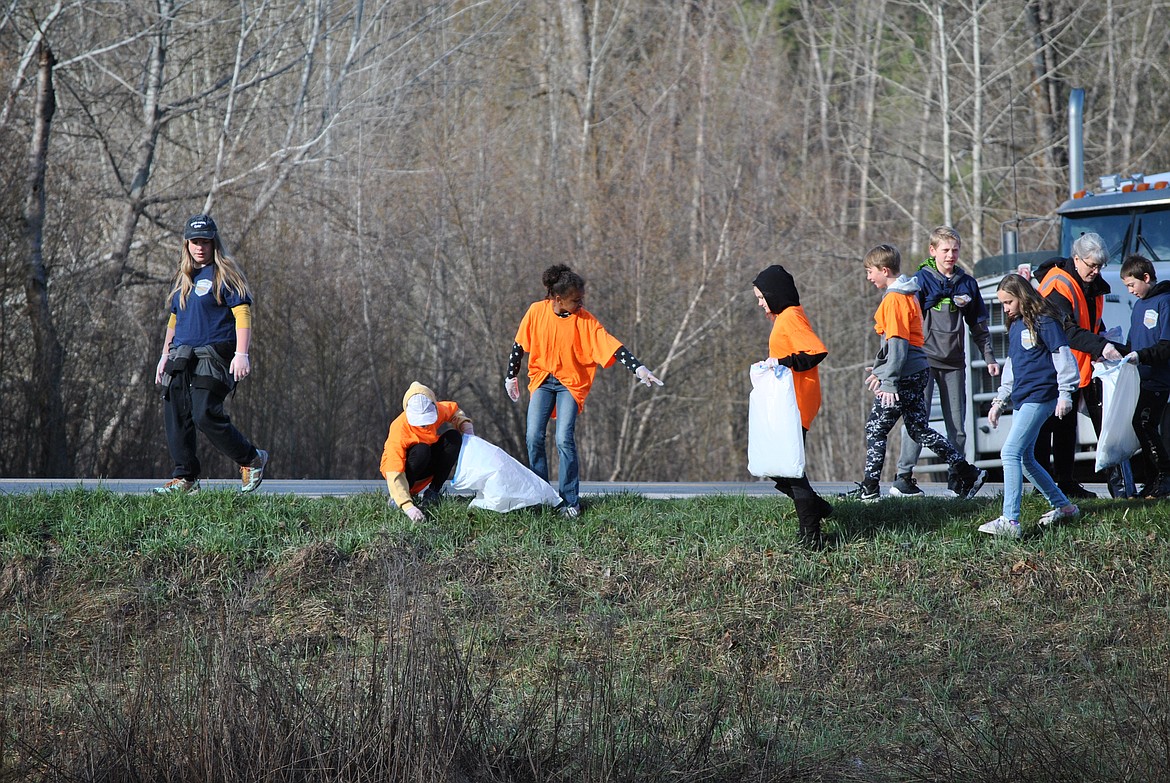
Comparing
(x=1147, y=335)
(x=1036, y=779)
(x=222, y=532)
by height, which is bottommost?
(x=1036, y=779)

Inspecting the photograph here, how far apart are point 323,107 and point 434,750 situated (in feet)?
48.5

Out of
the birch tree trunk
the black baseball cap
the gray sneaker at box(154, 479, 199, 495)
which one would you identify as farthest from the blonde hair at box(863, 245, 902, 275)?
the birch tree trunk

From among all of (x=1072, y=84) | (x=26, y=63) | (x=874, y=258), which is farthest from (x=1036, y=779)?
(x=1072, y=84)

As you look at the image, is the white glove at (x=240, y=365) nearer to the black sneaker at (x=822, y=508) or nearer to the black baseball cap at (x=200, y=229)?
the black baseball cap at (x=200, y=229)

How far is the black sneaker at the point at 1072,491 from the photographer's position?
9336mm

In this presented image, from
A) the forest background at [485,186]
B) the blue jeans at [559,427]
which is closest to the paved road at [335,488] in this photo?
the blue jeans at [559,427]

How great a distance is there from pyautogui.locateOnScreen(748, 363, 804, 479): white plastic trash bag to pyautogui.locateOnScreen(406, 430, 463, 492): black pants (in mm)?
1941

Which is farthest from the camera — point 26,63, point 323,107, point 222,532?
point 323,107

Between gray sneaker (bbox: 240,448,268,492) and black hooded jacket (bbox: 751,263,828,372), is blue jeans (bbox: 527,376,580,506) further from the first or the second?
gray sneaker (bbox: 240,448,268,492)

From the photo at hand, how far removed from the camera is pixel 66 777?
5.42 meters

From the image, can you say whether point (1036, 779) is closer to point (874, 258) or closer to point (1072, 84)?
point (874, 258)

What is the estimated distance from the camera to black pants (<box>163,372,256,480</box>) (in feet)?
29.0

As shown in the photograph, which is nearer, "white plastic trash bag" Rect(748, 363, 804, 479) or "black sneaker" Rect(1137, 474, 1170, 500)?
"white plastic trash bag" Rect(748, 363, 804, 479)

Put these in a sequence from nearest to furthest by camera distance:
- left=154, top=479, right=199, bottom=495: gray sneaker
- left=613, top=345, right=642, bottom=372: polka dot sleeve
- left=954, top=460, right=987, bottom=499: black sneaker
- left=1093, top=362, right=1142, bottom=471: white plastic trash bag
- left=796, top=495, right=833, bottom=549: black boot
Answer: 1. left=796, top=495, right=833, bottom=549: black boot
2. left=613, top=345, right=642, bottom=372: polka dot sleeve
3. left=1093, top=362, right=1142, bottom=471: white plastic trash bag
4. left=154, top=479, right=199, bottom=495: gray sneaker
5. left=954, top=460, right=987, bottom=499: black sneaker
